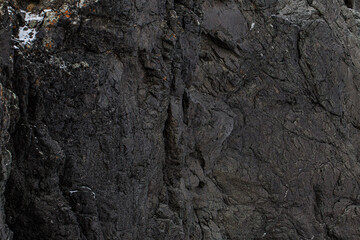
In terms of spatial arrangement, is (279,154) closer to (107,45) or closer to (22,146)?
(107,45)

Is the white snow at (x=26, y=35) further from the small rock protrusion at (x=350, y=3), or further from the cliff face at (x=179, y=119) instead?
the small rock protrusion at (x=350, y=3)

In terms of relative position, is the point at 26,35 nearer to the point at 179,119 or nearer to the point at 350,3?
the point at 179,119

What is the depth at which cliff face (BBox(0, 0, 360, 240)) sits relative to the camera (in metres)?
7.43

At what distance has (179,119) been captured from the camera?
948 cm

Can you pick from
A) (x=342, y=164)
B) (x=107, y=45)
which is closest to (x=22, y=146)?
(x=107, y=45)

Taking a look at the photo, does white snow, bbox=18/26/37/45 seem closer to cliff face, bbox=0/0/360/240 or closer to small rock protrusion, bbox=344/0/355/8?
cliff face, bbox=0/0/360/240

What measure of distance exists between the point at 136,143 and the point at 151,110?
0.78 metres

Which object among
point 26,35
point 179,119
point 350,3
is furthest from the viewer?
point 350,3

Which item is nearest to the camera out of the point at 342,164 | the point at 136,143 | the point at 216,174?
the point at 136,143

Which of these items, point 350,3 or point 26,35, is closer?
point 26,35

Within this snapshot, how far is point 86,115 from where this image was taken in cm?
789

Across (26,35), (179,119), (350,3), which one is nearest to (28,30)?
(26,35)

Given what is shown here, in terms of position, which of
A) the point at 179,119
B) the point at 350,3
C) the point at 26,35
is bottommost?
the point at 179,119

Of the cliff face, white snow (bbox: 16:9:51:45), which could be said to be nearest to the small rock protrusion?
the cliff face
